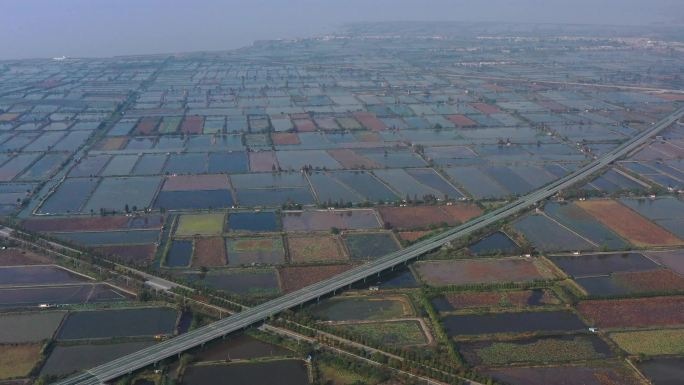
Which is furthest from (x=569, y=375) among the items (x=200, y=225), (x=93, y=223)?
(x=93, y=223)

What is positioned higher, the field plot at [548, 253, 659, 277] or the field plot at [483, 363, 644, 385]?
the field plot at [548, 253, 659, 277]

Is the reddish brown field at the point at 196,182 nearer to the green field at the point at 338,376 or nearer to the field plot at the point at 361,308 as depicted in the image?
the field plot at the point at 361,308

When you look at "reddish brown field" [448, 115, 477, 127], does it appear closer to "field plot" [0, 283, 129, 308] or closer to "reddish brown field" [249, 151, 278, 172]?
"reddish brown field" [249, 151, 278, 172]

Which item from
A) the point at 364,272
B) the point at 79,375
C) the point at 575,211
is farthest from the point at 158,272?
the point at 575,211

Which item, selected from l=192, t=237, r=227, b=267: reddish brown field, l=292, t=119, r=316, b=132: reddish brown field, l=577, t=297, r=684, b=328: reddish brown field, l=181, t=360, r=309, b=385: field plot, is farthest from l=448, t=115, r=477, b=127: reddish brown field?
l=181, t=360, r=309, b=385: field plot

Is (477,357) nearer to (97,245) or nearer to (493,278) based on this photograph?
(493,278)
